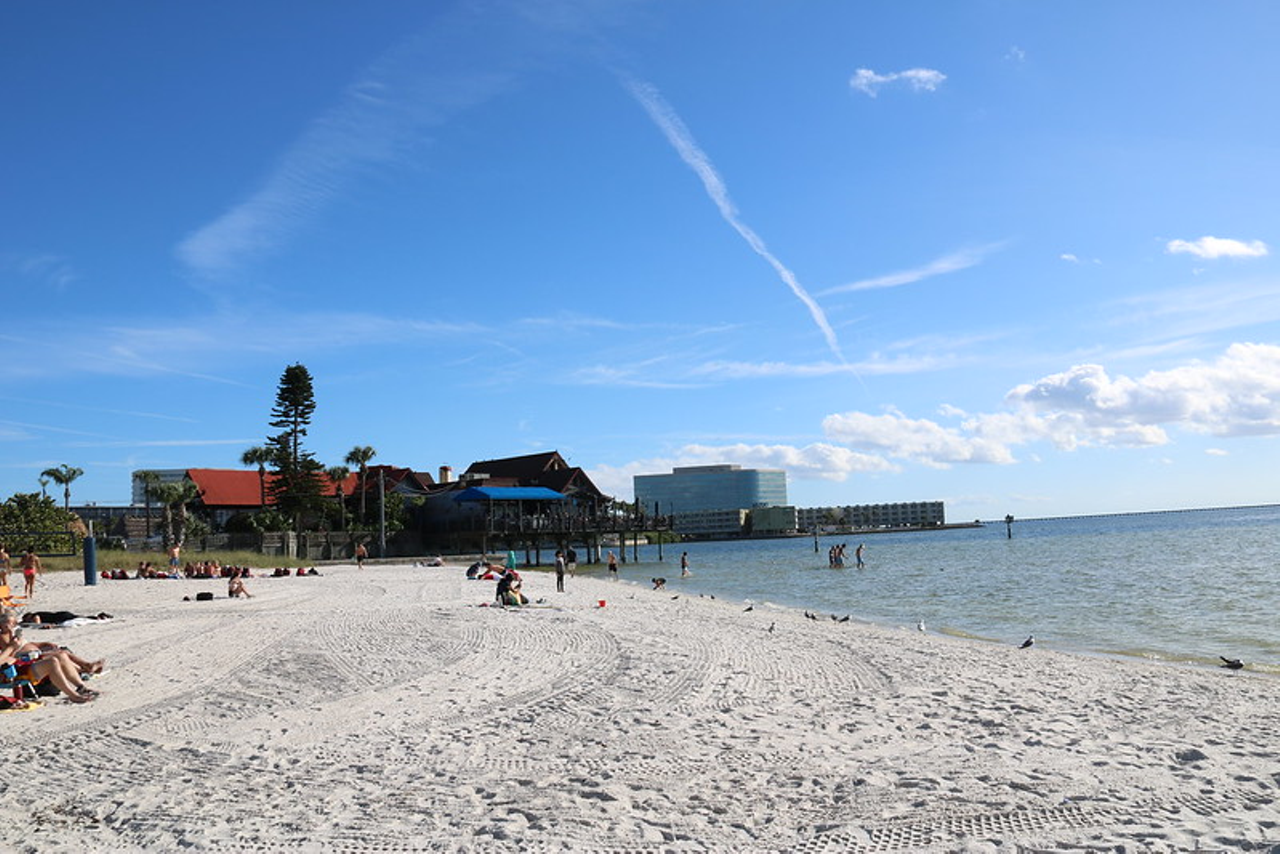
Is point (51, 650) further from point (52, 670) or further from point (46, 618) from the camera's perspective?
point (46, 618)

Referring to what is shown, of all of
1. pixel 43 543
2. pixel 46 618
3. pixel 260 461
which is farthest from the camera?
pixel 260 461

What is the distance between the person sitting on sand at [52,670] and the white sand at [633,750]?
0.19 metres

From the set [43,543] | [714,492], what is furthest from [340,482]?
[714,492]

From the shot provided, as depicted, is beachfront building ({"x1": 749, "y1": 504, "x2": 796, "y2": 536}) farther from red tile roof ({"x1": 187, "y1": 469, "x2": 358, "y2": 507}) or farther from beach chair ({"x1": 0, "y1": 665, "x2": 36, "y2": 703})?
beach chair ({"x1": 0, "y1": 665, "x2": 36, "y2": 703})

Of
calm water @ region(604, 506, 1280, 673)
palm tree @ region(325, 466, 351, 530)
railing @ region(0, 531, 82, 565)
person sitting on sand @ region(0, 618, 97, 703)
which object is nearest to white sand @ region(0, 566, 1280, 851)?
person sitting on sand @ region(0, 618, 97, 703)

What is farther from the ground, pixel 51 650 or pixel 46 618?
pixel 51 650

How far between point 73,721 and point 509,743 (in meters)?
4.15

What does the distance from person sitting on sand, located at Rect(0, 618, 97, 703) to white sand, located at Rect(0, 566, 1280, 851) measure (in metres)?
0.19

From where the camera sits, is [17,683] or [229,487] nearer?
[17,683]

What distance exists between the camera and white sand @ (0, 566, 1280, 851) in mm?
5391

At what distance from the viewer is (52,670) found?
9.12 m

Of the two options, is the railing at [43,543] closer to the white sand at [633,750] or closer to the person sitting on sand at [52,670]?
the white sand at [633,750]

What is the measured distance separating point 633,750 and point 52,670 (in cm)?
604

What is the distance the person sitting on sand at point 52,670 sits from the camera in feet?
29.9
